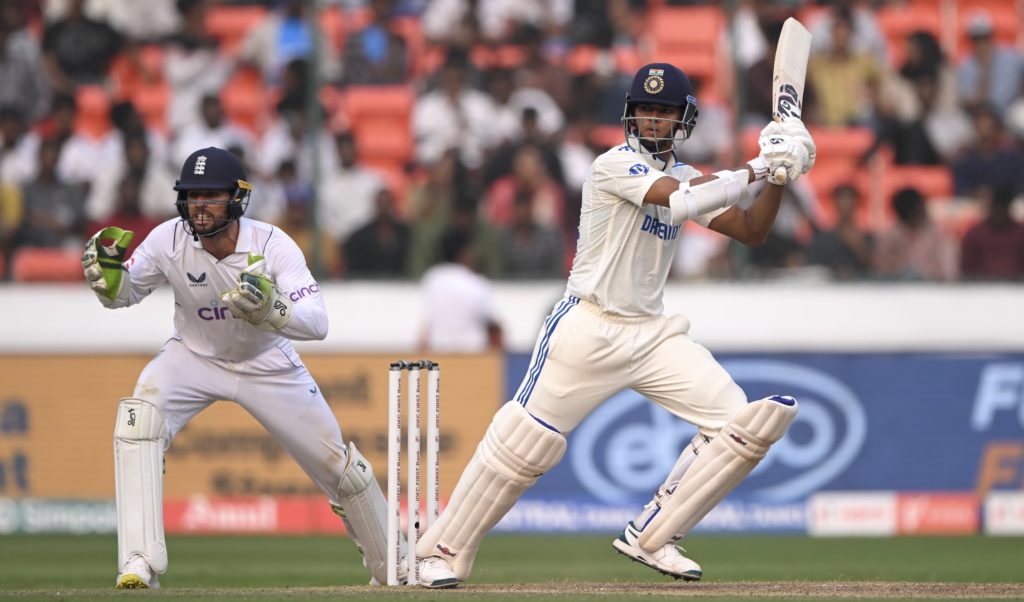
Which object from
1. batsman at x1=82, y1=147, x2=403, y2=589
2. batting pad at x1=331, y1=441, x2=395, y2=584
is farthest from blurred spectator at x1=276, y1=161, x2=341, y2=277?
batsman at x1=82, y1=147, x2=403, y2=589

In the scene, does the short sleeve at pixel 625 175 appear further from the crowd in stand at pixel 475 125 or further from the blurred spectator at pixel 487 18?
the blurred spectator at pixel 487 18

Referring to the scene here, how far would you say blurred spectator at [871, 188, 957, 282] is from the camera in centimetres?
1322

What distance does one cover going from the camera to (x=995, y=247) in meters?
13.2

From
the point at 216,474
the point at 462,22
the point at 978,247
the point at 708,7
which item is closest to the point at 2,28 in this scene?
the point at 462,22

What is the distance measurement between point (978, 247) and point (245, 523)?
19.8ft

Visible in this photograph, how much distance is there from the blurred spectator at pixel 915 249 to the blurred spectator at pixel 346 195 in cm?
408

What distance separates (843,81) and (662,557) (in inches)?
309

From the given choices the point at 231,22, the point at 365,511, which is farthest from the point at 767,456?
the point at 231,22

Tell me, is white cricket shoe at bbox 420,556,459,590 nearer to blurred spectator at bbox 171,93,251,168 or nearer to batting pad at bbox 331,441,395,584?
batting pad at bbox 331,441,395,584

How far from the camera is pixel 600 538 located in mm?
11867

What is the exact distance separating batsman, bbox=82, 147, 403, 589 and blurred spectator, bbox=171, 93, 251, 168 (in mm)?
6638

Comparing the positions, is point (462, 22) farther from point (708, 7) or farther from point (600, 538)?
point (600, 538)

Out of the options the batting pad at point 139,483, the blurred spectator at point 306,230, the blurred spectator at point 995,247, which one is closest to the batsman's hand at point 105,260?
the batting pad at point 139,483

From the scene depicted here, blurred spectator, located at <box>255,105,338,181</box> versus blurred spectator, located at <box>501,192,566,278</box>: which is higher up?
blurred spectator, located at <box>255,105,338,181</box>
